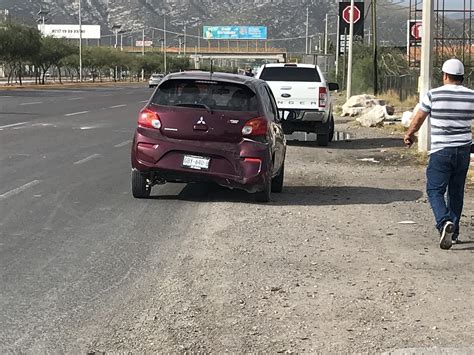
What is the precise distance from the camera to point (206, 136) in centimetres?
1062

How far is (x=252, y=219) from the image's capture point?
9.88m

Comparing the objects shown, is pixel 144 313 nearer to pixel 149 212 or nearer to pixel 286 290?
pixel 286 290

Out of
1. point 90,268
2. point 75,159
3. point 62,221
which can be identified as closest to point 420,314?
point 90,268

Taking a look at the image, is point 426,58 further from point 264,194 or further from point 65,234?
point 65,234

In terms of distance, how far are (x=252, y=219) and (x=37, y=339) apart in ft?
15.7

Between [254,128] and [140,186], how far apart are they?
1.76 meters

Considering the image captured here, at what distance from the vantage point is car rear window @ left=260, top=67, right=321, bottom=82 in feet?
69.9

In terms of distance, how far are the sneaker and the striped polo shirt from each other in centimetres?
85

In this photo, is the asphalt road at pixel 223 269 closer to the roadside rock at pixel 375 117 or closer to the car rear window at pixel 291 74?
the car rear window at pixel 291 74

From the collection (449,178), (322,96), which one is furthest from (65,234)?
(322,96)

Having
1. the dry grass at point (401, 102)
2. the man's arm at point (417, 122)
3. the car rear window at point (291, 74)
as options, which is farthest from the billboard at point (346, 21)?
the man's arm at point (417, 122)

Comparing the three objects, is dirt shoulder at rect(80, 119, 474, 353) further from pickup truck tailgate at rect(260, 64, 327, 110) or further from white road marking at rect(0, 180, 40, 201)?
pickup truck tailgate at rect(260, 64, 327, 110)

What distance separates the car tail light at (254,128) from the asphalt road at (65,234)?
1.24 metres

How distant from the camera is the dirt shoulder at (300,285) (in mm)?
5477
